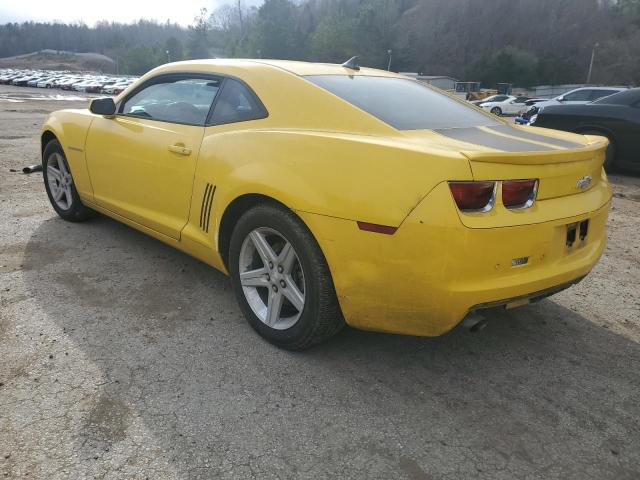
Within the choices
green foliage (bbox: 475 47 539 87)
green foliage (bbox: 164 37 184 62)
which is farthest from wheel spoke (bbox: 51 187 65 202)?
green foliage (bbox: 164 37 184 62)

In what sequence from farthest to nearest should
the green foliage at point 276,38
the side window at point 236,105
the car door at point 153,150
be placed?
the green foliage at point 276,38
the car door at point 153,150
the side window at point 236,105

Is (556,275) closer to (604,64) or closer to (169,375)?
(169,375)

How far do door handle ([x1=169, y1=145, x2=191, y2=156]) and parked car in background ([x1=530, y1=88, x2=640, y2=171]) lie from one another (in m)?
7.03

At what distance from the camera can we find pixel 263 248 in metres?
2.73

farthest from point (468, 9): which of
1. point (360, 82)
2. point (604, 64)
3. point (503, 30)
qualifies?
point (360, 82)

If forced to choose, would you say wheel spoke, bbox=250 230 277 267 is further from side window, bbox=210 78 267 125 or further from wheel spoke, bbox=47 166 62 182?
wheel spoke, bbox=47 166 62 182

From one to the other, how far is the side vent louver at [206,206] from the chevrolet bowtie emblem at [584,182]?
1865 mm

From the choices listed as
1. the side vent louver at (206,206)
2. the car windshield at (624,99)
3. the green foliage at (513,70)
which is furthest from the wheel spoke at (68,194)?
the green foliage at (513,70)

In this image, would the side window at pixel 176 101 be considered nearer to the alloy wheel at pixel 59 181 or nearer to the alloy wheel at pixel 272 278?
the alloy wheel at pixel 272 278

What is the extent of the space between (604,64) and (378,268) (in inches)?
4175

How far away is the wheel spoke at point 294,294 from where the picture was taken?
8.61ft

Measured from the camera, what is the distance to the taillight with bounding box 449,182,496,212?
81.6 inches

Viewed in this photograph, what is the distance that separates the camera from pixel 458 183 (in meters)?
2.07

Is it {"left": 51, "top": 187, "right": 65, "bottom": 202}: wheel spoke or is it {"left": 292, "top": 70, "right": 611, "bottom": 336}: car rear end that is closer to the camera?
{"left": 292, "top": 70, "right": 611, "bottom": 336}: car rear end
